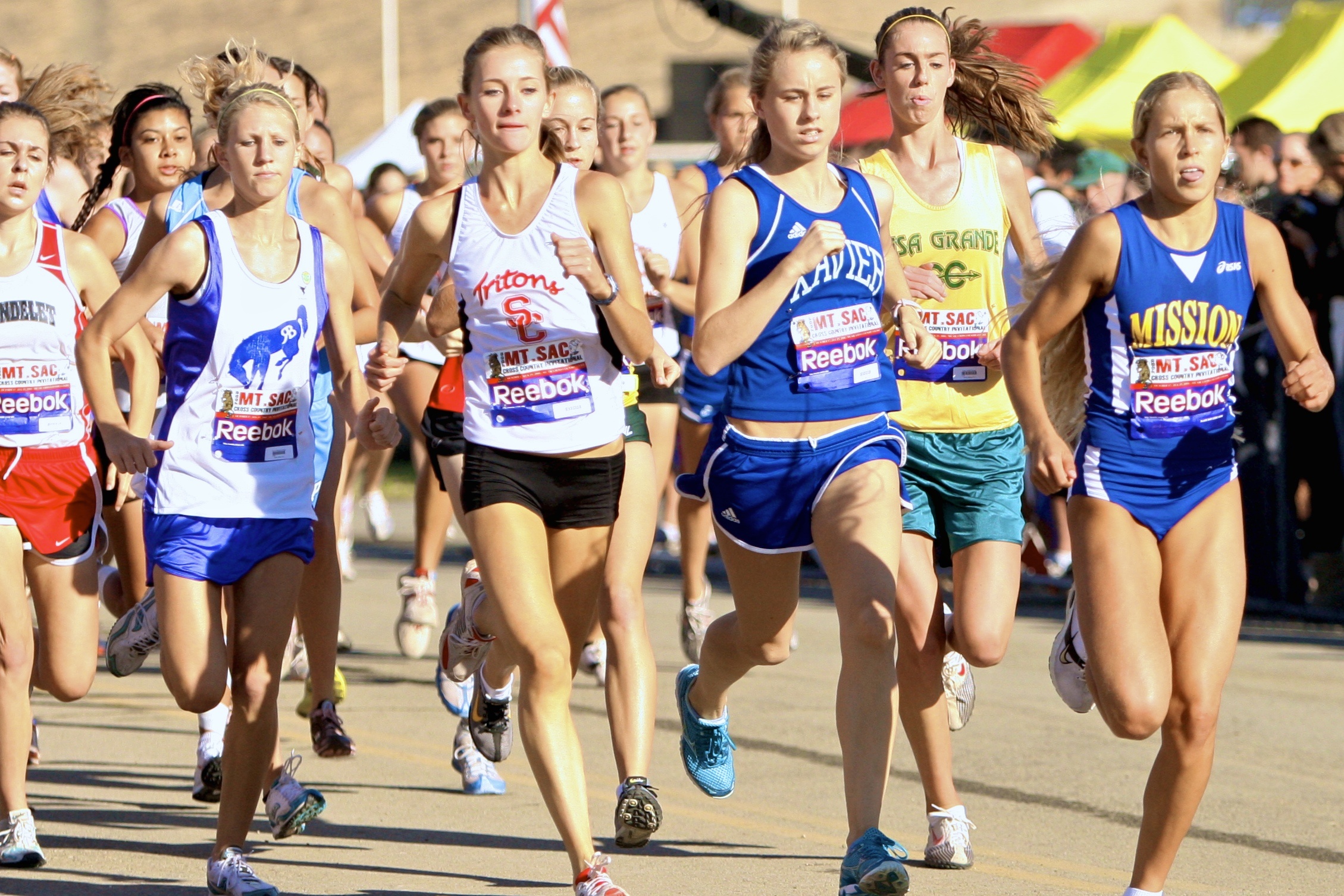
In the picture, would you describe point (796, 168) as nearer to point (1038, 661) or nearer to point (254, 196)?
point (254, 196)

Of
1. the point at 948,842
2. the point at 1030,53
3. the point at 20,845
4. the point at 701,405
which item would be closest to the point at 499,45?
the point at 948,842

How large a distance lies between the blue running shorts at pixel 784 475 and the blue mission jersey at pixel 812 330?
2.6 inches

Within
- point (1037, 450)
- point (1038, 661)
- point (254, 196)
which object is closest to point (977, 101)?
point (1037, 450)

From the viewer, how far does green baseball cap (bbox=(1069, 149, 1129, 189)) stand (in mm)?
11969

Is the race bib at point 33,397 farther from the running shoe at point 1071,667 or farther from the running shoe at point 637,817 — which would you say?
the running shoe at point 1071,667

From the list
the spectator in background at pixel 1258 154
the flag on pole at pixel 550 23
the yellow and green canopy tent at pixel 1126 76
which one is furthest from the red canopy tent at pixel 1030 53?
the spectator in background at pixel 1258 154

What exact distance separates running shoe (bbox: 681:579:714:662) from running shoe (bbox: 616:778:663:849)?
10.7 ft

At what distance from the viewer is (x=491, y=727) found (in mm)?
5852

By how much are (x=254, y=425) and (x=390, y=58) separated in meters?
30.7

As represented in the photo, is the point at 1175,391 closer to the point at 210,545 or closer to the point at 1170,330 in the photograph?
the point at 1170,330

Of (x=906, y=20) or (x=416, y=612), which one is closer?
(x=906, y=20)

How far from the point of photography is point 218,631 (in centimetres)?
506

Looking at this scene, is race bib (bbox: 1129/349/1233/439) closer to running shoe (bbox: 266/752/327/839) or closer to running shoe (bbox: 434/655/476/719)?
running shoe (bbox: 266/752/327/839)

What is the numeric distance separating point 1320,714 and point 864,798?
3.65m
